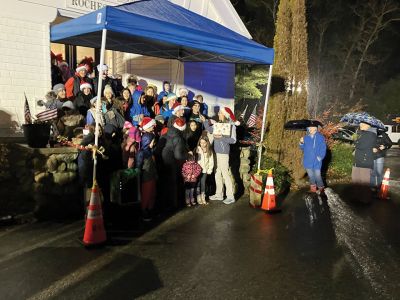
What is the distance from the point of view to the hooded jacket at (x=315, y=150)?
27.9 feet

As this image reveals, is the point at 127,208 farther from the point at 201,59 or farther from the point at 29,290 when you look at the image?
the point at 201,59

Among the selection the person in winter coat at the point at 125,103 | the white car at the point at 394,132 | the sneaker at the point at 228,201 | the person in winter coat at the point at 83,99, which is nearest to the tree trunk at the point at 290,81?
the sneaker at the point at 228,201

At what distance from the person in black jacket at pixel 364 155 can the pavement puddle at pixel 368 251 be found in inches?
36.2

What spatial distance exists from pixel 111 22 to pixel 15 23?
340 centimetres

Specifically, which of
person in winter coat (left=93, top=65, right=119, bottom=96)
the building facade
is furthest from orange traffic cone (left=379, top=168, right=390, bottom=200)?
the building facade

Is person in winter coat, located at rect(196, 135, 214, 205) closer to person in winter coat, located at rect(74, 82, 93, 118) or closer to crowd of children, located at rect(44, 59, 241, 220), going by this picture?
crowd of children, located at rect(44, 59, 241, 220)

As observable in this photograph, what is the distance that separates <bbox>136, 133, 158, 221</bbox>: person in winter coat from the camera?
6207 mm

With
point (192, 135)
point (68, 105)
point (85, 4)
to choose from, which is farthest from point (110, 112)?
point (85, 4)

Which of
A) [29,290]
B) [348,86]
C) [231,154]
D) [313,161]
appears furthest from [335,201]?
[348,86]

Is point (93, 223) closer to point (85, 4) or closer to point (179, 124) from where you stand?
point (179, 124)

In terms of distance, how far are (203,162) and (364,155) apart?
3.41 m

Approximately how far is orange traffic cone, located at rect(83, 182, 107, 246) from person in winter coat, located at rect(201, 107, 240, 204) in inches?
120

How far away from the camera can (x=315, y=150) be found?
854cm

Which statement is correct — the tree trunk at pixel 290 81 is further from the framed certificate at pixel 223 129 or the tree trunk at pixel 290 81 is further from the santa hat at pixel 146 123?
the santa hat at pixel 146 123
